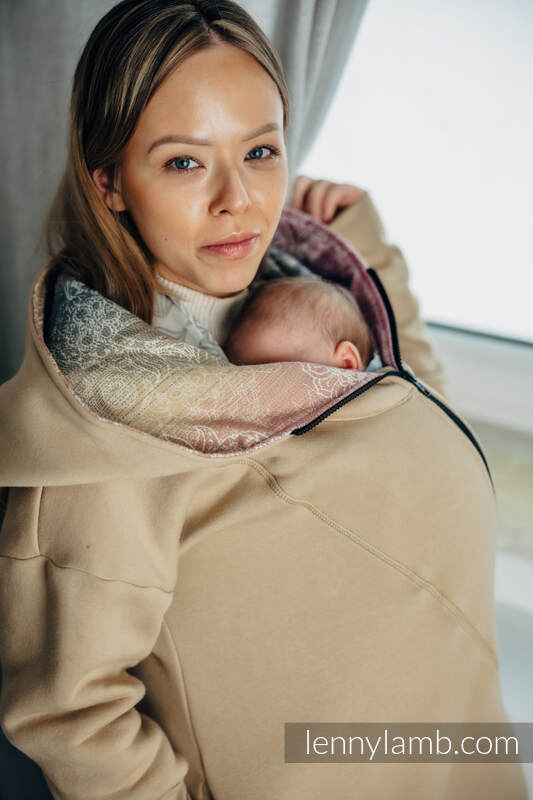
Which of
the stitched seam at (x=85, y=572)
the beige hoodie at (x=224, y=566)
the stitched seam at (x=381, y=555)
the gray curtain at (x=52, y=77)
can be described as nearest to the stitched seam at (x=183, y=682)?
the beige hoodie at (x=224, y=566)

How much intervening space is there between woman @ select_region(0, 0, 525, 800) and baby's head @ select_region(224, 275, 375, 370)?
79 mm

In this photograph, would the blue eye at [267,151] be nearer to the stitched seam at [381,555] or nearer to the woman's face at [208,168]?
the woman's face at [208,168]

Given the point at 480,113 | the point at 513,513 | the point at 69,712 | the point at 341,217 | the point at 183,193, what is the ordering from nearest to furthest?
the point at 69,712
the point at 183,193
the point at 341,217
the point at 480,113
the point at 513,513

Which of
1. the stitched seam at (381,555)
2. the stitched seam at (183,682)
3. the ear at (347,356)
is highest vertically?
the ear at (347,356)

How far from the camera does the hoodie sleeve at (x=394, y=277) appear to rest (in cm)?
133

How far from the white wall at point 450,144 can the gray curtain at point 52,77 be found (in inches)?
11.8

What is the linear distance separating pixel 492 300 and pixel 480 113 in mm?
498

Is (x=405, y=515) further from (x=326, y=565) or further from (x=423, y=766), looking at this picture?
(x=423, y=766)

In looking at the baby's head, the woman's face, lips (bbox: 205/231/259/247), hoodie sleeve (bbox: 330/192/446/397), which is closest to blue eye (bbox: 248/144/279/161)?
the woman's face

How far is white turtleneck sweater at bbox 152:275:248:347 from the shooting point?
94 cm

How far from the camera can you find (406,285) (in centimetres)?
136

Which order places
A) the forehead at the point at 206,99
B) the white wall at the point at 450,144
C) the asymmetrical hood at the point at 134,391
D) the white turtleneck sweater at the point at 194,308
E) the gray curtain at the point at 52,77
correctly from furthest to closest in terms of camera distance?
the white wall at the point at 450,144
the gray curtain at the point at 52,77
the white turtleneck sweater at the point at 194,308
the forehead at the point at 206,99
the asymmetrical hood at the point at 134,391

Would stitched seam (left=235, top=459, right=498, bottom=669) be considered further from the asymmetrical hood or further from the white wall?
the white wall

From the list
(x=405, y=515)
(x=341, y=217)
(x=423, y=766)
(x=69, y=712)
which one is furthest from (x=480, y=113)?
(x=69, y=712)
